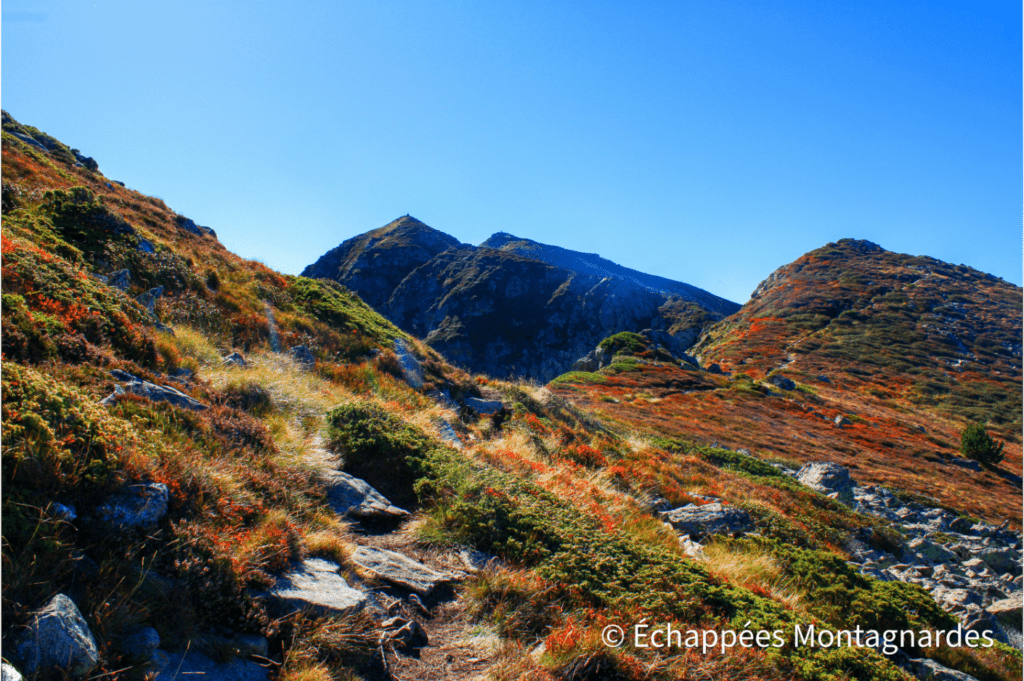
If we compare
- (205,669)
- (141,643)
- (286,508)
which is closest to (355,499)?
(286,508)

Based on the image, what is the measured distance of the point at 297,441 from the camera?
737 cm

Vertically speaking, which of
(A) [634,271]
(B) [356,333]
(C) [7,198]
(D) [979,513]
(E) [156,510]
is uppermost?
(A) [634,271]

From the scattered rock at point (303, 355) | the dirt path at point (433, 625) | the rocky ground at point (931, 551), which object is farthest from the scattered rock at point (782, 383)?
the dirt path at point (433, 625)

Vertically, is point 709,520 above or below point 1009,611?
above

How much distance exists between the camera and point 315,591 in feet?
13.8

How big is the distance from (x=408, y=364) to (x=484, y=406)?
258cm

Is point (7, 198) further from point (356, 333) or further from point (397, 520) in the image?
point (397, 520)

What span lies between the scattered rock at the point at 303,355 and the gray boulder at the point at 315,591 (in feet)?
25.1

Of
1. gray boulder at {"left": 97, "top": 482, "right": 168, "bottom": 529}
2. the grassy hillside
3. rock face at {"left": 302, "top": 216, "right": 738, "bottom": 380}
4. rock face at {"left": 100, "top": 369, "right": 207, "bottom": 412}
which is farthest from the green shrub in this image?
rock face at {"left": 302, "top": 216, "right": 738, "bottom": 380}

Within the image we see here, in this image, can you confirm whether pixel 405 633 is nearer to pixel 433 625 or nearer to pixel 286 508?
pixel 433 625

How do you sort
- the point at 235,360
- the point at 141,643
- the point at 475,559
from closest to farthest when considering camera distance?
the point at 141,643 < the point at 475,559 < the point at 235,360

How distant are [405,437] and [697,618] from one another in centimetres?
510

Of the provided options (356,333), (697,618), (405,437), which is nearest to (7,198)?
(356,333)

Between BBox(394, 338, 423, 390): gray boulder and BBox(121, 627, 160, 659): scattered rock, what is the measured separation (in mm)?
10709
